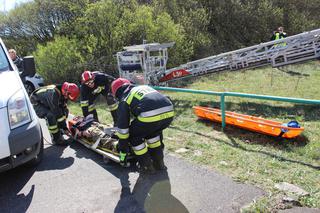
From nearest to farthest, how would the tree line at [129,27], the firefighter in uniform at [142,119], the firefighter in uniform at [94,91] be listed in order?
the firefighter in uniform at [142,119]
the firefighter in uniform at [94,91]
the tree line at [129,27]

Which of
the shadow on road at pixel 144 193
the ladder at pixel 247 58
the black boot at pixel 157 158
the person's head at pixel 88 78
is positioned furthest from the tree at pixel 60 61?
the black boot at pixel 157 158

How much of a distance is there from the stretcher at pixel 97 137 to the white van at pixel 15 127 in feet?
3.57

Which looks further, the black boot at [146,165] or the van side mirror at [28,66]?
the van side mirror at [28,66]

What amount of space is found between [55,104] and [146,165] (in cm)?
242

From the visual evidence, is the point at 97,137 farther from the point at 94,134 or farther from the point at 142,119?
the point at 142,119

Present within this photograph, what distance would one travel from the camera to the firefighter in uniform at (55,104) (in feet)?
18.9

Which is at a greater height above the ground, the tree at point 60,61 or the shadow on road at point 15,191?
the tree at point 60,61

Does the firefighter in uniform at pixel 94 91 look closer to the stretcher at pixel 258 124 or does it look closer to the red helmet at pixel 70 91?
the red helmet at pixel 70 91

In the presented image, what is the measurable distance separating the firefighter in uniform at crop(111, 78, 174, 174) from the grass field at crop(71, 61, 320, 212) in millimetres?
803

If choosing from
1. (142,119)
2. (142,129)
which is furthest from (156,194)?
(142,119)

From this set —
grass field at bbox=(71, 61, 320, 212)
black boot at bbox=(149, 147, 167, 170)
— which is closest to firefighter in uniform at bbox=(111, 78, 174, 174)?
black boot at bbox=(149, 147, 167, 170)

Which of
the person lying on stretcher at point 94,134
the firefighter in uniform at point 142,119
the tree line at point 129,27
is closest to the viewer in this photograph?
the firefighter in uniform at point 142,119

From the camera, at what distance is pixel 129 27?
43.1 ft

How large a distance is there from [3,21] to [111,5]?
6.69m
